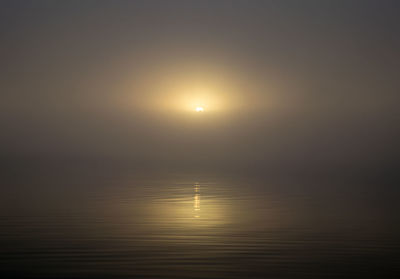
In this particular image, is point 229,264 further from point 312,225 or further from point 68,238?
point 312,225

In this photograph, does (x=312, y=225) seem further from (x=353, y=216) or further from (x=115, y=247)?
(x=115, y=247)

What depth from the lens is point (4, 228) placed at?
22.0 meters

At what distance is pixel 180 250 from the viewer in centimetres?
1759

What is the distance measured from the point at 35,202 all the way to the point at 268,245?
22664mm

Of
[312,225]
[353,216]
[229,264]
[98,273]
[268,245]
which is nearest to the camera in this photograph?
[98,273]

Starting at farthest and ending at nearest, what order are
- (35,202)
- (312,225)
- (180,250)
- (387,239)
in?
(35,202) < (312,225) < (387,239) < (180,250)

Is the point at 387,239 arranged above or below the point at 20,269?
above

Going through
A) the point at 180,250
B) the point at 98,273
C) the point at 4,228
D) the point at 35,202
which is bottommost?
the point at 98,273

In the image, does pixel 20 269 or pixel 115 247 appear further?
pixel 115 247

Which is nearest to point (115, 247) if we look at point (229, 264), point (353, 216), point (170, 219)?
point (229, 264)

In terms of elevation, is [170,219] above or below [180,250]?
above

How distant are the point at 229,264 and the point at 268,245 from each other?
3963mm

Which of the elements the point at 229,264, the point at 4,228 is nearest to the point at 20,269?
the point at 229,264

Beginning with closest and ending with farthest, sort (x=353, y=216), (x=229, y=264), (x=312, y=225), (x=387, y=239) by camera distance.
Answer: (x=229, y=264)
(x=387, y=239)
(x=312, y=225)
(x=353, y=216)
